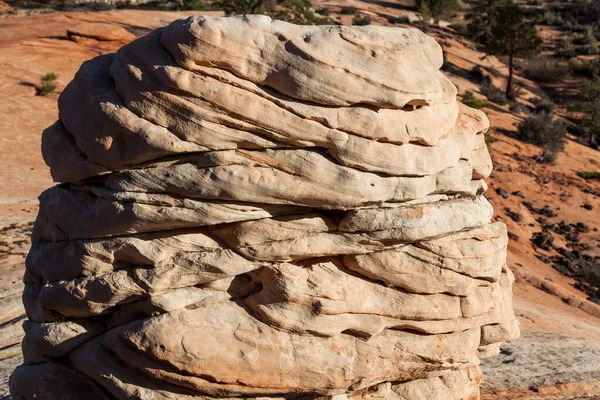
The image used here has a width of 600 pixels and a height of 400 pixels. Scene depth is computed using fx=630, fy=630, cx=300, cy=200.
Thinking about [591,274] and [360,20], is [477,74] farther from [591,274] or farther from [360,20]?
[591,274]

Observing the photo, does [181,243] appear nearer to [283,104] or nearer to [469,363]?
[283,104]

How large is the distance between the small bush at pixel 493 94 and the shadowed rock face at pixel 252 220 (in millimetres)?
28671

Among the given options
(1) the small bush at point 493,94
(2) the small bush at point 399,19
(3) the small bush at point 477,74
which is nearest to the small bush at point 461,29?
(2) the small bush at point 399,19

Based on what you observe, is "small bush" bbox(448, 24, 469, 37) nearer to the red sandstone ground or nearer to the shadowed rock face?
the red sandstone ground

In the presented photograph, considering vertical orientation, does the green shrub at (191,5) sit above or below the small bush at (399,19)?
above

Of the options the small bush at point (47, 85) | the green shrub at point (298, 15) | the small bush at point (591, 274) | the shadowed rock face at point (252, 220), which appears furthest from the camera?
the green shrub at point (298, 15)

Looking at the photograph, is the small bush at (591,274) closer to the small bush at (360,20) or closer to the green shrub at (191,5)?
the small bush at (360,20)

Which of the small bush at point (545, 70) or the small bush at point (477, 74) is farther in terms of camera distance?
the small bush at point (545, 70)

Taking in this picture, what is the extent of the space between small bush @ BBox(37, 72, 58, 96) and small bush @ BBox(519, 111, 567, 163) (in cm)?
2053

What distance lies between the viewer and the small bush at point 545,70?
42.8 metres

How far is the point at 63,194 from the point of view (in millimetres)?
7582

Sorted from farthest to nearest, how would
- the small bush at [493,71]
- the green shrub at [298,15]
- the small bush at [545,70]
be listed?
1. the small bush at [545,70]
2. the small bush at [493,71]
3. the green shrub at [298,15]

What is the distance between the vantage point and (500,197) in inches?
873

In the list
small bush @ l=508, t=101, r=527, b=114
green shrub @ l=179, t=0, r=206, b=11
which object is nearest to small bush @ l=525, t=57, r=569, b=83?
small bush @ l=508, t=101, r=527, b=114
